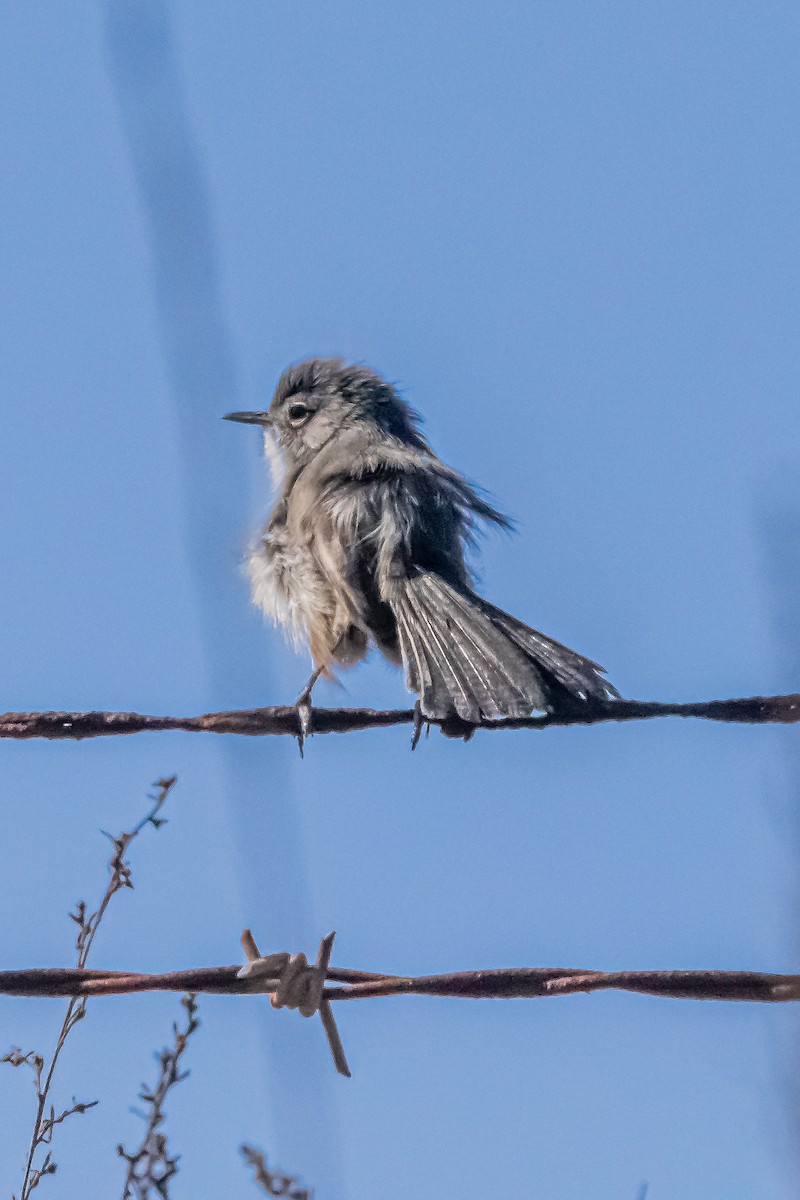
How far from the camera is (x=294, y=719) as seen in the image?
345 centimetres

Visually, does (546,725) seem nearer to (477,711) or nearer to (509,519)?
(477,711)

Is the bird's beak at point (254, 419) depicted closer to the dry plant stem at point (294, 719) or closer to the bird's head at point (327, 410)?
the bird's head at point (327, 410)

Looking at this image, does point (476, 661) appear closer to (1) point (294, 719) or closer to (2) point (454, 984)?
(1) point (294, 719)

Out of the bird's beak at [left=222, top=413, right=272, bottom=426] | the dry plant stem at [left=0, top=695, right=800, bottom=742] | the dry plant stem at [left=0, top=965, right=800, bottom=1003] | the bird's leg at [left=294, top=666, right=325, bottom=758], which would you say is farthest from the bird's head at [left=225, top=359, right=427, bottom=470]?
the dry plant stem at [left=0, top=965, right=800, bottom=1003]

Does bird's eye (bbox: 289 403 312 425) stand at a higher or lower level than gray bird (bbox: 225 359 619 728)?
higher

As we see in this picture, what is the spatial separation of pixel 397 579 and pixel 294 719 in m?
1.70

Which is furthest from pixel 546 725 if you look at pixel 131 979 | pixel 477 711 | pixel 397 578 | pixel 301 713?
pixel 131 979

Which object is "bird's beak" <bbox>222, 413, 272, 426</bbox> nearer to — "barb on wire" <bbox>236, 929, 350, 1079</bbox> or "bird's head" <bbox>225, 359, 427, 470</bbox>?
"bird's head" <bbox>225, 359, 427, 470</bbox>

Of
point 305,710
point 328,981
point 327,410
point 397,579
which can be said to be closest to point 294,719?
point 305,710

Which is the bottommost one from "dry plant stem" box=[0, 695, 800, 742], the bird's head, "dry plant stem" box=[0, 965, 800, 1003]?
"dry plant stem" box=[0, 965, 800, 1003]

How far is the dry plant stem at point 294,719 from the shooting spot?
123 inches

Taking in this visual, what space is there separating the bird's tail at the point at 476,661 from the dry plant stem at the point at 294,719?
0.58 m

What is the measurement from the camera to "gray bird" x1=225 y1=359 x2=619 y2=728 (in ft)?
14.1

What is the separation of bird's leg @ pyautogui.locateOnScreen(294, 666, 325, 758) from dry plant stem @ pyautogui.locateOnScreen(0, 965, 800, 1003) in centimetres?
89
